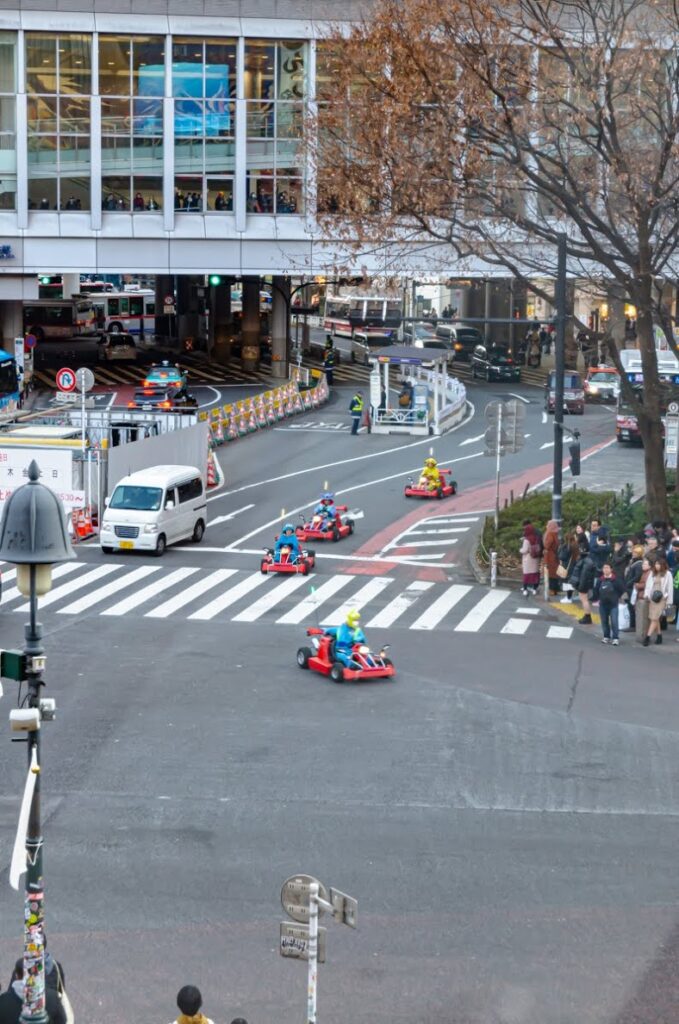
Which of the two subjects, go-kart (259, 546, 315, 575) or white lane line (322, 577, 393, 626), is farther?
go-kart (259, 546, 315, 575)

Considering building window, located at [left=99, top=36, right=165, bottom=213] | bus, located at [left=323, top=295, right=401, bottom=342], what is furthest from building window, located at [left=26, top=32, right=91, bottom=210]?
bus, located at [left=323, top=295, right=401, bottom=342]

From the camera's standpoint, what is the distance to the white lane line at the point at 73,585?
3039 centimetres

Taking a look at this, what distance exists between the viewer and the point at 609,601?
1068 inches

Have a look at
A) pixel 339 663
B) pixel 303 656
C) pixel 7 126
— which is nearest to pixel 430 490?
pixel 303 656

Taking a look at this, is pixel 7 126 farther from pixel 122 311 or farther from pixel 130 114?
pixel 122 311

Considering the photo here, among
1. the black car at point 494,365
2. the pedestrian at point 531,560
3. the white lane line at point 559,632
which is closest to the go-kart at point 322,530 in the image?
the pedestrian at point 531,560

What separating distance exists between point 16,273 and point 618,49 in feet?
143

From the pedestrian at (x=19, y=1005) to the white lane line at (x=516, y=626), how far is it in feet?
59.7

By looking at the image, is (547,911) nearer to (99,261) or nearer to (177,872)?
(177,872)

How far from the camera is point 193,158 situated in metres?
69.4

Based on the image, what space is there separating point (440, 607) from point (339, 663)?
718 cm

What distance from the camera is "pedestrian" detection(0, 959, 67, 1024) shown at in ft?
35.9

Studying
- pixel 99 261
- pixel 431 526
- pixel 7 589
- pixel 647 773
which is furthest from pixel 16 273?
pixel 647 773

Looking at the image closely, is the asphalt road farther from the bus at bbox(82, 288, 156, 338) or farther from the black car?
the bus at bbox(82, 288, 156, 338)
